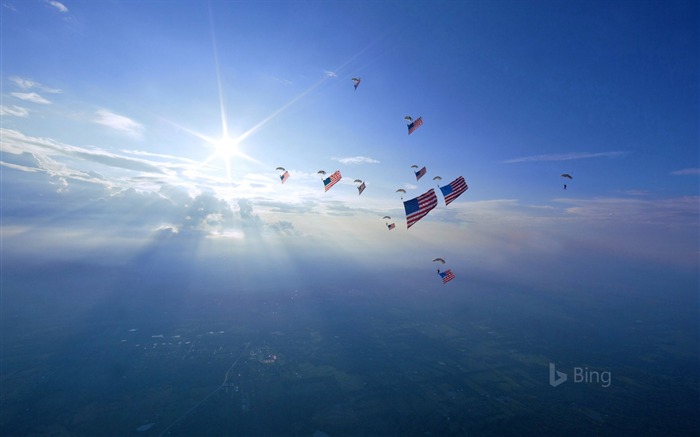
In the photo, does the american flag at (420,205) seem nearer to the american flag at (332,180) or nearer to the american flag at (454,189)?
the american flag at (454,189)

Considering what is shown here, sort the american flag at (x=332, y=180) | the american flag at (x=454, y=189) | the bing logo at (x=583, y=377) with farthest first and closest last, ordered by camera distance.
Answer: the bing logo at (x=583, y=377)
the american flag at (x=332, y=180)
the american flag at (x=454, y=189)

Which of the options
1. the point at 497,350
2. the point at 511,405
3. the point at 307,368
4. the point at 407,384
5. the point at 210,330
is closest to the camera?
the point at 511,405

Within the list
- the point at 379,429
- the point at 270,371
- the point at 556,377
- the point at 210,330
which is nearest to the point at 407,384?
the point at 379,429

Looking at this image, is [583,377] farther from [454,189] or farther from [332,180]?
[332,180]

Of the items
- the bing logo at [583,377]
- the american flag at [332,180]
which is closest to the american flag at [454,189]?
the american flag at [332,180]

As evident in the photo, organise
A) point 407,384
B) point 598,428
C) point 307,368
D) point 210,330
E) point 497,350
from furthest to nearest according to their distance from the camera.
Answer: point 210,330
point 497,350
point 307,368
point 407,384
point 598,428

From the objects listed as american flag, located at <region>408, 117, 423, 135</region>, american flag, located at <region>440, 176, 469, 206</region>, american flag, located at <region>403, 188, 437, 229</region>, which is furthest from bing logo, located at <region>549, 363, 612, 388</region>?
american flag, located at <region>408, 117, 423, 135</region>

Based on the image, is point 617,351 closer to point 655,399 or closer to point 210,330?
Result: point 655,399
